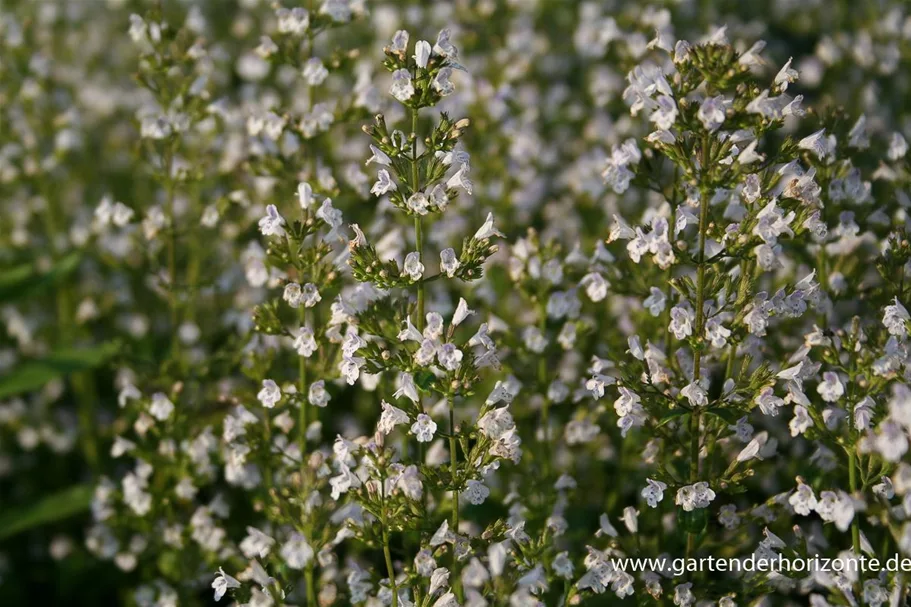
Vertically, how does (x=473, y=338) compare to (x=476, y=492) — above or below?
above

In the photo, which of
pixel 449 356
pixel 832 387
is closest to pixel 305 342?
pixel 449 356

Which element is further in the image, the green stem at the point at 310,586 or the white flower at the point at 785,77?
the green stem at the point at 310,586

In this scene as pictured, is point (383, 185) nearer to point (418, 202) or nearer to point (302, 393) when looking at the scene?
point (418, 202)

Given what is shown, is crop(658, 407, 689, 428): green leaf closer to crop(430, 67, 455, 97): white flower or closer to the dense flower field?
the dense flower field

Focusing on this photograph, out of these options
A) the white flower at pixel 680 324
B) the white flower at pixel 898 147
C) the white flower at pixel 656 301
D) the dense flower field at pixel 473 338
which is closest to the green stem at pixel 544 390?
the dense flower field at pixel 473 338

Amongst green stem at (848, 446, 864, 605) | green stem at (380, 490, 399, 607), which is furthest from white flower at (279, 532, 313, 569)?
green stem at (848, 446, 864, 605)

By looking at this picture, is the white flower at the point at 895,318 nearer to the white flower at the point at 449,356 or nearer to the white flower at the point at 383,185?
the white flower at the point at 449,356
